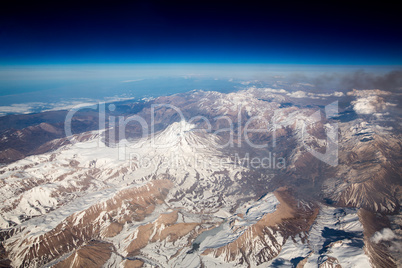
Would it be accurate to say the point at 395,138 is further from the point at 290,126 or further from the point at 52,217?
the point at 52,217

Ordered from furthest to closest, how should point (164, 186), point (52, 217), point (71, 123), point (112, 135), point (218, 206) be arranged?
point (71, 123), point (112, 135), point (164, 186), point (218, 206), point (52, 217)

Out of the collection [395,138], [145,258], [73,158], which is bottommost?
[145,258]

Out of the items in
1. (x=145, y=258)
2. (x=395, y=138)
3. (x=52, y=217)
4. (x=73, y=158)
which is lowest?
(x=145, y=258)

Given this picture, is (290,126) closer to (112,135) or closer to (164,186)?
(164,186)

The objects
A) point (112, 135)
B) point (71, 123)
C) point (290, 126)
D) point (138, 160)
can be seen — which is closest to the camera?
point (138, 160)

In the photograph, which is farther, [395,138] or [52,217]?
[395,138]

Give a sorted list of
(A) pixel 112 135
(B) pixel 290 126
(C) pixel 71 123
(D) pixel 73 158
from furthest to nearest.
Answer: (C) pixel 71 123
(B) pixel 290 126
(A) pixel 112 135
(D) pixel 73 158

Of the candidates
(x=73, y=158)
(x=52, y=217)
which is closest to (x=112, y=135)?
(x=73, y=158)

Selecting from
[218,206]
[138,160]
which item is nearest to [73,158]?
[138,160]

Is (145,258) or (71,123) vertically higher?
(71,123)
